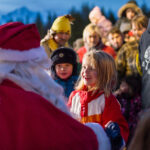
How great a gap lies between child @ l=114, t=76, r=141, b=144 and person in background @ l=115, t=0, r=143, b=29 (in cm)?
209

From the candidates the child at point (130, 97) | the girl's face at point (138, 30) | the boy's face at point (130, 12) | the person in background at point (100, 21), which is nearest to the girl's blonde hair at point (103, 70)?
the child at point (130, 97)

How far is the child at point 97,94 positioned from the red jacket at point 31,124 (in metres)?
0.96

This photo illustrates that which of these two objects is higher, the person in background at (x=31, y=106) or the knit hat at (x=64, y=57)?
the knit hat at (x=64, y=57)

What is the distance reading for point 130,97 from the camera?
163 inches

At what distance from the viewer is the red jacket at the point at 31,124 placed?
1.47 metres

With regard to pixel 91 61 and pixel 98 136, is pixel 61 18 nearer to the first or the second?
pixel 91 61

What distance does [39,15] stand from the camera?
416 centimetres

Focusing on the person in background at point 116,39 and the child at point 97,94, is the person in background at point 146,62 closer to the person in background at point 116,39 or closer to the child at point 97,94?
the child at point 97,94

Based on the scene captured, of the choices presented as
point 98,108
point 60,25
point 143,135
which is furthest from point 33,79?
point 60,25

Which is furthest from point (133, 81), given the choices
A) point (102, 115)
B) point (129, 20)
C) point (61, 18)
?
point (129, 20)

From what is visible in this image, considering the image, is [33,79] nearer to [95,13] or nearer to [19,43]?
[19,43]

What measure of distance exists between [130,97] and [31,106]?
9.33ft

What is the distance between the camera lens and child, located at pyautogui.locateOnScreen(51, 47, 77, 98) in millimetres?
3611

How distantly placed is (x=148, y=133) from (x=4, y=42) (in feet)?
3.31
